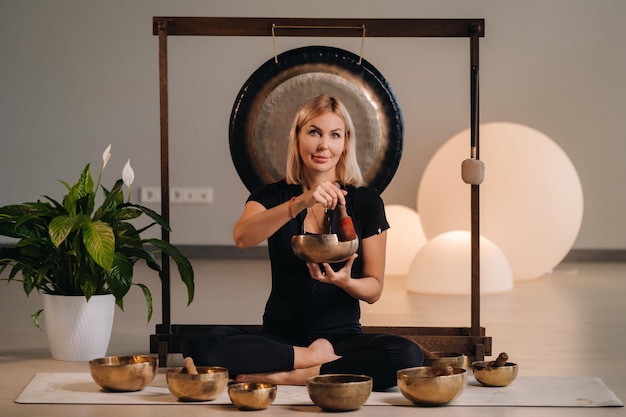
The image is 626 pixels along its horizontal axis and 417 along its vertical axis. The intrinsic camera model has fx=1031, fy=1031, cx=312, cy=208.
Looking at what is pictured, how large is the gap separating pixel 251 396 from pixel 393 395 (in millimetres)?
383

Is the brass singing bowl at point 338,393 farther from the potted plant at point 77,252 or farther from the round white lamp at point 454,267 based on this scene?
the round white lamp at point 454,267

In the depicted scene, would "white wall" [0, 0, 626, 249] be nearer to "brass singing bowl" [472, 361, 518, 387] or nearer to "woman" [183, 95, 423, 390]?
"woman" [183, 95, 423, 390]

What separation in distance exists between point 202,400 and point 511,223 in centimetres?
278

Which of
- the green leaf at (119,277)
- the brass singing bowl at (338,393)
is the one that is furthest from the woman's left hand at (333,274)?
the green leaf at (119,277)

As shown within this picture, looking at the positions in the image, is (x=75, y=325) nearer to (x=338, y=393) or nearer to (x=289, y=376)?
(x=289, y=376)

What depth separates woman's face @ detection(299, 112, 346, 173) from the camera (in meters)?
2.61

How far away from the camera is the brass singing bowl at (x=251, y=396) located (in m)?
2.28

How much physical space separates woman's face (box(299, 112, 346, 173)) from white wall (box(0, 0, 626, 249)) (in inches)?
125

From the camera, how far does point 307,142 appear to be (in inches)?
103

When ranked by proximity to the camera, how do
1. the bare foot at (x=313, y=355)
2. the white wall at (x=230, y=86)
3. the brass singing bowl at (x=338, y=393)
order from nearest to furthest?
the brass singing bowl at (x=338, y=393), the bare foot at (x=313, y=355), the white wall at (x=230, y=86)

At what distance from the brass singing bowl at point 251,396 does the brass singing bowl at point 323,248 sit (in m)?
0.32

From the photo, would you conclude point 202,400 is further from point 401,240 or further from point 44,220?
point 401,240

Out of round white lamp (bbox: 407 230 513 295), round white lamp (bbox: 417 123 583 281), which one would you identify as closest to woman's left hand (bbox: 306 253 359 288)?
round white lamp (bbox: 407 230 513 295)

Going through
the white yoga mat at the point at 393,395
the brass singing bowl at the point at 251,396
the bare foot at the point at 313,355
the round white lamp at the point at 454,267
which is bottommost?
the white yoga mat at the point at 393,395
